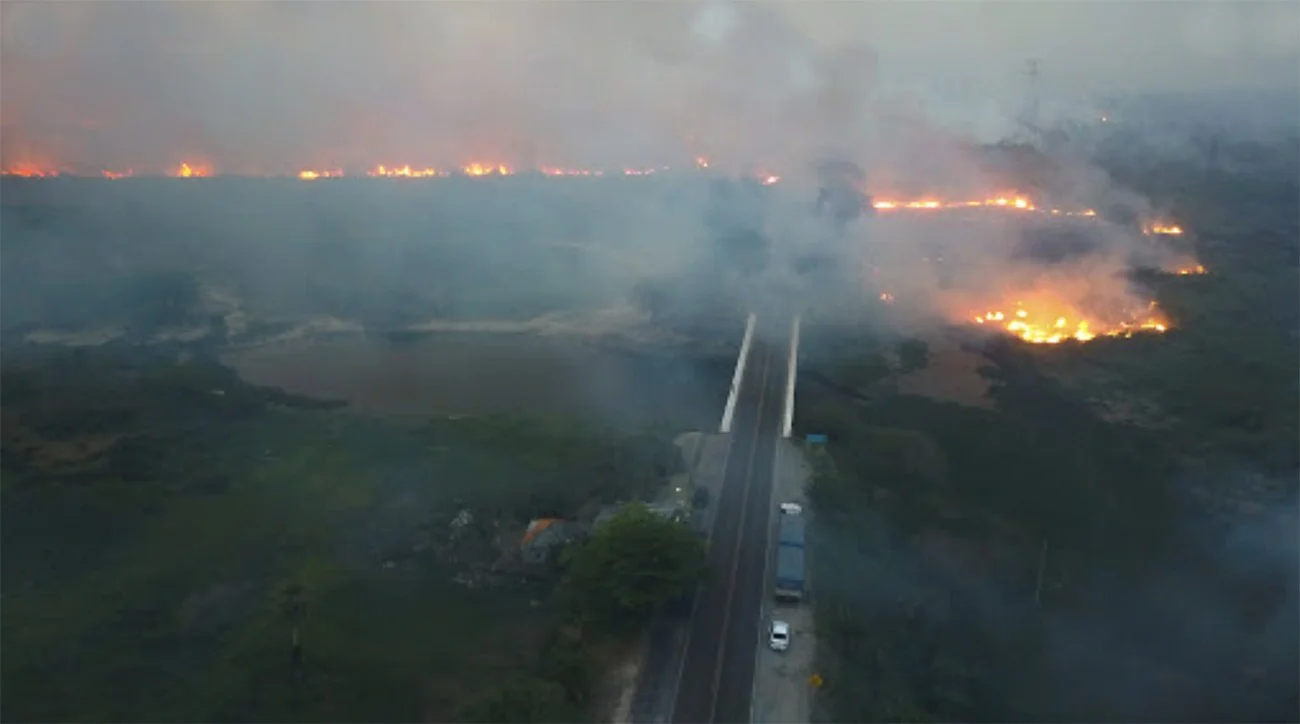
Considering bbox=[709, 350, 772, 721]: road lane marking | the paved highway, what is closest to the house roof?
the paved highway

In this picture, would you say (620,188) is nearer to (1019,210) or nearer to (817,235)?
(817,235)

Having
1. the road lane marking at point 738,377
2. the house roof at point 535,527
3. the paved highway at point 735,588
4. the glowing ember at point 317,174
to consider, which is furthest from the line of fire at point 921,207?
the house roof at point 535,527

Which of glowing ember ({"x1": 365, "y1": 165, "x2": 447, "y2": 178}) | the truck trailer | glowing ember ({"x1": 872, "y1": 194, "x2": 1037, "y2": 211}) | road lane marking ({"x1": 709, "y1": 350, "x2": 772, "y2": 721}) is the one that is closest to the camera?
road lane marking ({"x1": 709, "y1": 350, "x2": 772, "y2": 721})

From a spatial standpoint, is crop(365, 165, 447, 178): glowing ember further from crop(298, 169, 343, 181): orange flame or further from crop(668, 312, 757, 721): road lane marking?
crop(668, 312, 757, 721): road lane marking

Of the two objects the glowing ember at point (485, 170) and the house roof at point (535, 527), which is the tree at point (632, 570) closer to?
the house roof at point (535, 527)

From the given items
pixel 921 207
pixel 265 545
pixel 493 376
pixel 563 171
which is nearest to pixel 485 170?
pixel 563 171

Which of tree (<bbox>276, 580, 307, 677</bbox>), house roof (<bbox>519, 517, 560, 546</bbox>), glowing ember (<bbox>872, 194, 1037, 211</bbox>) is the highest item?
glowing ember (<bbox>872, 194, 1037, 211</bbox>)

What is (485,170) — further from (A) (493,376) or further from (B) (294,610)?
(B) (294,610)
